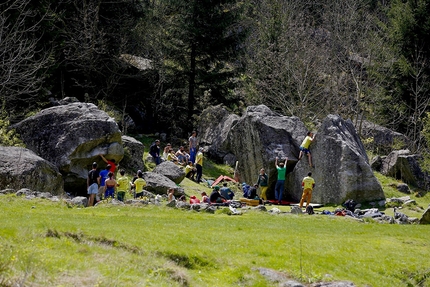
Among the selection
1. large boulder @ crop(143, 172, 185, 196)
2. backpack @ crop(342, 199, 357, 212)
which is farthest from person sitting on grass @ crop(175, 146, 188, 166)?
backpack @ crop(342, 199, 357, 212)

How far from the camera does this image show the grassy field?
38.0 ft

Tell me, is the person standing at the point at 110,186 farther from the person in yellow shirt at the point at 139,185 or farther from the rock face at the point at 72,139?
the rock face at the point at 72,139

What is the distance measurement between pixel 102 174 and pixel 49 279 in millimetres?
15391

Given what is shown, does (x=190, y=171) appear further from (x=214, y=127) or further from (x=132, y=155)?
(x=214, y=127)

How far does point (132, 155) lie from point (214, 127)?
12.5 metres

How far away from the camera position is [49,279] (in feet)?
34.3

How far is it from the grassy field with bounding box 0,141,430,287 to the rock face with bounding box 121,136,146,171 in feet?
33.9

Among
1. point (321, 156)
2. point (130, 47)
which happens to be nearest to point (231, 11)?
point (130, 47)

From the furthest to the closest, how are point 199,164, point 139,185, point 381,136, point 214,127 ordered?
point 381,136 → point 214,127 → point 199,164 → point 139,185

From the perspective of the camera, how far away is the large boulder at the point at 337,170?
97.3 ft

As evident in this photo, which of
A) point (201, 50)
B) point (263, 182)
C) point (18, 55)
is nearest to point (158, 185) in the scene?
point (263, 182)

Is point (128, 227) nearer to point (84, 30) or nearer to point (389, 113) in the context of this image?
point (84, 30)

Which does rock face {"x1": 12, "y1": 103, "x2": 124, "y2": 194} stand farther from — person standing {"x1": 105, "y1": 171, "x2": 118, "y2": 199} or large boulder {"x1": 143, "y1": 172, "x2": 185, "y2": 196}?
person standing {"x1": 105, "y1": 171, "x2": 118, "y2": 199}

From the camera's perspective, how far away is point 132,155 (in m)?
32.4
